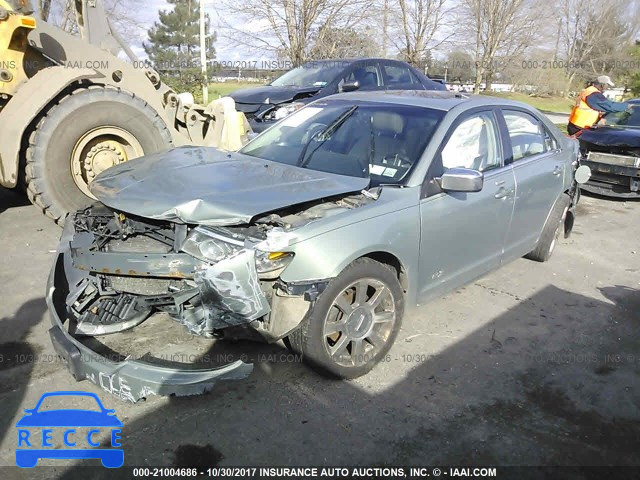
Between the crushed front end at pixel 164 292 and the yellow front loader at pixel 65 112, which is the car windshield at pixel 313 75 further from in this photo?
the crushed front end at pixel 164 292

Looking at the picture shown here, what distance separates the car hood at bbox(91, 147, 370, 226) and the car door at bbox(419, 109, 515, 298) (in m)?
0.59

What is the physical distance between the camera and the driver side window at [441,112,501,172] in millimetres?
3865

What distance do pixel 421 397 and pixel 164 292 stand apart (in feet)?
5.64

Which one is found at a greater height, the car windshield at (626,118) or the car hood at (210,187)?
the car windshield at (626,118)

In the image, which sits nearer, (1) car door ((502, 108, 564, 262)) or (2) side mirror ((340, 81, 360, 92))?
(1) car door ((502, 108, 564, 262))

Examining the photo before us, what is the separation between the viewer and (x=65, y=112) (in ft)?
17.8

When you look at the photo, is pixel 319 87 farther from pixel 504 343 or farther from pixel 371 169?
pixel 504 343

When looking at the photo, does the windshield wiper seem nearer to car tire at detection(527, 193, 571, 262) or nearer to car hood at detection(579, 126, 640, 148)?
car tire at detection(527, 193, 571, 262)

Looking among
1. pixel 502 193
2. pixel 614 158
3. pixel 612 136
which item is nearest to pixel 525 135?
pixel 502 193

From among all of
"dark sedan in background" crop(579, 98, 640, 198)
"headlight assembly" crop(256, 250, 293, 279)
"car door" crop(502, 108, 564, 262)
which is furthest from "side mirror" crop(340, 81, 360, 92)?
"headlight assembly" crop(256, 250, 293, 279)

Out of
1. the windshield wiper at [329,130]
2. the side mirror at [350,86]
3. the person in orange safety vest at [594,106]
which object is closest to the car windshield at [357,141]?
the windshield wiper at [329,130]

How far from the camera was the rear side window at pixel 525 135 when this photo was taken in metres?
4.54

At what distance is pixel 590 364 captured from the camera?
3.74m

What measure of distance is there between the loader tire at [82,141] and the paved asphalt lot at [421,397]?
1.07 metres
